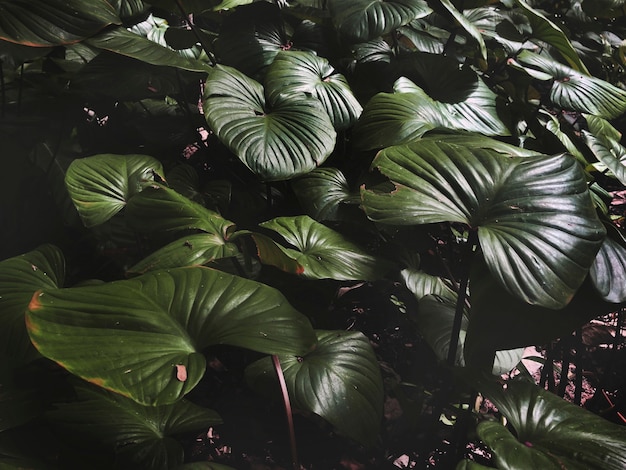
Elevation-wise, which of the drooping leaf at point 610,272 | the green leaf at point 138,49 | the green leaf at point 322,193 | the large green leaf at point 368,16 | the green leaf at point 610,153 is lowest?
the green leaf at point 322,193

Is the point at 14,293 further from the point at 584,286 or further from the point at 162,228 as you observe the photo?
the point at 584,286

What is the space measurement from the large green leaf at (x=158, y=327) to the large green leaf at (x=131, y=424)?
208mm

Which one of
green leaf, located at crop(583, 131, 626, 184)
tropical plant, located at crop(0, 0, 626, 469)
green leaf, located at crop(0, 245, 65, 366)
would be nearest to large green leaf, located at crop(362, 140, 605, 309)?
tropical plant, located at crop(0, 0, 626, 469)

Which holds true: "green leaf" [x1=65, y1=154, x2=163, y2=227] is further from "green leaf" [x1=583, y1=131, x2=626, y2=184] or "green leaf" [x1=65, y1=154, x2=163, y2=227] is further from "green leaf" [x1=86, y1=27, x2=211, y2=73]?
"green leaf" [x1=583, y1=131, x2=626, y2=184]

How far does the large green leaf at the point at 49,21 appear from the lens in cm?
84

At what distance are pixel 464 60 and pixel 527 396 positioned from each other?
50.4 inches

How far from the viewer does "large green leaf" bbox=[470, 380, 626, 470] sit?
0.60 m

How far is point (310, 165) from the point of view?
98 cm

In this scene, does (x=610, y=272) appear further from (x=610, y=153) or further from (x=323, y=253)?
(x=610, y=153)

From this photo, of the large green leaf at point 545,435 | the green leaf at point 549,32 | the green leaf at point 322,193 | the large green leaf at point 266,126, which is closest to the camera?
the large green leaf at point 545,435

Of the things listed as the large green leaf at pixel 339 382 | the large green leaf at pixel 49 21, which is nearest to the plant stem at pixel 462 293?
the large green leaf at pixel 339 382

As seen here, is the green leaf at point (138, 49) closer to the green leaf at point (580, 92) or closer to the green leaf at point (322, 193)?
the green leaf at point (322, 193)

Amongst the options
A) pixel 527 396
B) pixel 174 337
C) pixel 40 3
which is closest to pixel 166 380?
pixel 174 337

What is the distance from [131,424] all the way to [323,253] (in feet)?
1.35
